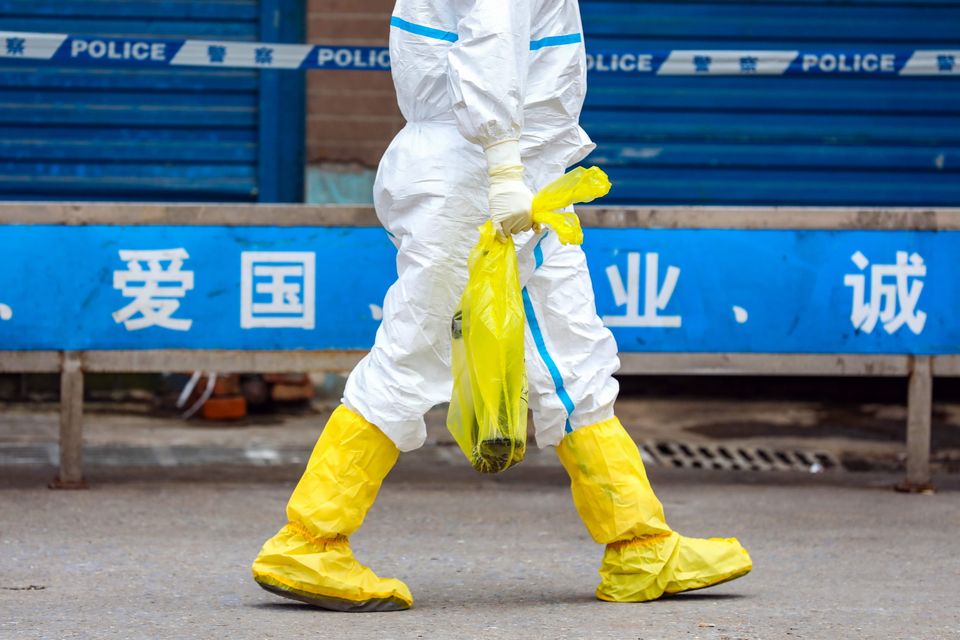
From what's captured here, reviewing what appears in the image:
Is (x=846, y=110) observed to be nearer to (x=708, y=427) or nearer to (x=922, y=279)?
(x=708, y=427)

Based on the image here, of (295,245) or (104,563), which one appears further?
(295,245)

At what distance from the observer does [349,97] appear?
847 centimetres

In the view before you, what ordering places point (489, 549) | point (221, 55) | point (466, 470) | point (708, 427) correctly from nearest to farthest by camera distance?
point (489, 549), point (466, 470), point (221, 55), point (708, 427)

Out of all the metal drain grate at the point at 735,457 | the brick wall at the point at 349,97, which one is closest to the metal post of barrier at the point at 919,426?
the metal drain grate at the point at 735,457

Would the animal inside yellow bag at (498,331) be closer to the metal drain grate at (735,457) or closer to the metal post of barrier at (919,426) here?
the metal post of barrier at (919,426)

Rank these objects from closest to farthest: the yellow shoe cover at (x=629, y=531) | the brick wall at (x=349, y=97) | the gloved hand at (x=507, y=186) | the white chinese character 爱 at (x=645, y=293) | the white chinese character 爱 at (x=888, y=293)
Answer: the gloved hand at (x=507, y=186) → the yellow shoe cover at (x=629, y=531) → the white chinese character 爱 at (x=645, y=293) → the white chinese character 爱 at (x=888, y=293) → the brick wall at (x=349, y=97)

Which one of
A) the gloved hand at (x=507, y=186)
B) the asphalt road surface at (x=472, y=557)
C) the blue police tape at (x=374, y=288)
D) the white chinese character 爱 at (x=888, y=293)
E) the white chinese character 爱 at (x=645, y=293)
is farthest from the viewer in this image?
the white chinese character 爱 at (x=888, y=293)

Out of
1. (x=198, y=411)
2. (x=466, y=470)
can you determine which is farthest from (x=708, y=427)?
(x=198, y=411)

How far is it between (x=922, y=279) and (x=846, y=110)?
2.50 metres

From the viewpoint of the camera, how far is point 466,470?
22.8ft

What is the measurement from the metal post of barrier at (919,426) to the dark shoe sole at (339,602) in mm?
2900

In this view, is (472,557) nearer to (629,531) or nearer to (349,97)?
(629,531)

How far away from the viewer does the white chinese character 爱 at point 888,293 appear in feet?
21.0

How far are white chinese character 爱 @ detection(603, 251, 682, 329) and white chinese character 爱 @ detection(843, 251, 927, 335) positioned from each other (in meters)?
0.71
